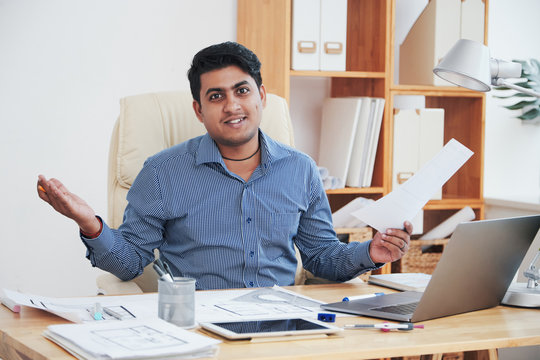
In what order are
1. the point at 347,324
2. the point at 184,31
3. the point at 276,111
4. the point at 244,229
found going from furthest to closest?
the point at 184,31, the point at 276,111, the point at 244,229, the point at 347,324

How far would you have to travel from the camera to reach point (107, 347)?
99cm

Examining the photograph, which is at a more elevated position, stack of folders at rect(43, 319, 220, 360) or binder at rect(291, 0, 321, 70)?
binder at rect(291, 0, 321, 70)

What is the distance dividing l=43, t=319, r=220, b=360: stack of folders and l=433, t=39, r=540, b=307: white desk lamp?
72 centimetres

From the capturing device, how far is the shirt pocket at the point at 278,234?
1.83 meters

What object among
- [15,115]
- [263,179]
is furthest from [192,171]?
[15,115]

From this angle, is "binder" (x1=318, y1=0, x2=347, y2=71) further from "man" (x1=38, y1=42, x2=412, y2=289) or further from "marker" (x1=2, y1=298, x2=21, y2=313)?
"marker" (x1=2, y1=298, x2=21, y2=313)

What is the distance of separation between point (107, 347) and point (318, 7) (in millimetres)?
1943

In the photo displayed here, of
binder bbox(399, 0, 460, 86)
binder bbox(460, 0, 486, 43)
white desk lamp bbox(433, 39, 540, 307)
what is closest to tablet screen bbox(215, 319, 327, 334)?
white desk lamp bbox(433, 39, 540, 307)

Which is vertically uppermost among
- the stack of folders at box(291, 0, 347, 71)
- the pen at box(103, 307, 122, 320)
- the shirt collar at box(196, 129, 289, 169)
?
the stack of folders at box(291, 0, 347, 71)

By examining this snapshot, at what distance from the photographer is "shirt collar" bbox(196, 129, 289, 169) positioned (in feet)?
6.01

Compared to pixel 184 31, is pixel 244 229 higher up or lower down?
lower down

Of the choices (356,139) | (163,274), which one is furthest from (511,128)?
(163,274)

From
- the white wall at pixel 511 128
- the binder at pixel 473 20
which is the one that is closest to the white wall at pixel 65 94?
the binder at pixel 473 20

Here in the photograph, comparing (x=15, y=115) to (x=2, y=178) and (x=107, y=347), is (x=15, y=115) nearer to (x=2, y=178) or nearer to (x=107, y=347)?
(x=2, y=178)
